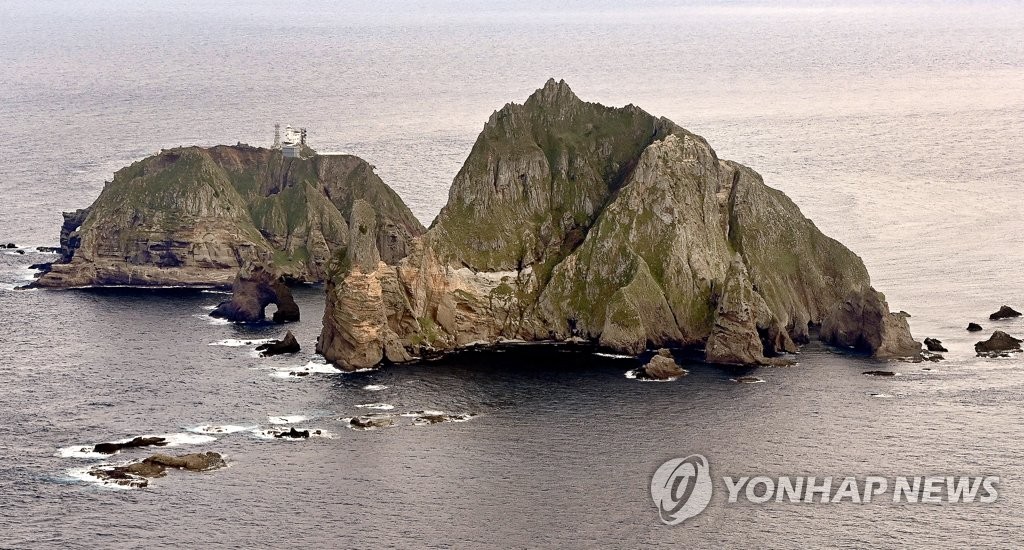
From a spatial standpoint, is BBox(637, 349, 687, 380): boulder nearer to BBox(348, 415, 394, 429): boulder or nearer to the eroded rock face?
the eroded rock face

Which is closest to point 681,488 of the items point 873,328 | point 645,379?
point 645,379

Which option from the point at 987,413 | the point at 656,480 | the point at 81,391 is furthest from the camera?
the point at 81,391

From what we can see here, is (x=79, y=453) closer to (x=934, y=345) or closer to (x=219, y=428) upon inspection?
(x=219, y=428)

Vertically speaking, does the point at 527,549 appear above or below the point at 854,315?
below

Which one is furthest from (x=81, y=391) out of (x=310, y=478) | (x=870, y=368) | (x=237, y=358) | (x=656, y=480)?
(x=870, y=368)

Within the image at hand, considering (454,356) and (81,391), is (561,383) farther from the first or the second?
(81,391)
